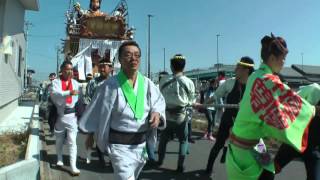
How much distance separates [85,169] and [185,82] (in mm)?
2359

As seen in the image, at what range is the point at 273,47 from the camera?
3465 millimetres

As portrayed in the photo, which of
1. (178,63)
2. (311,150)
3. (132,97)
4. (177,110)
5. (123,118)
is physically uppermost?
(178,63)

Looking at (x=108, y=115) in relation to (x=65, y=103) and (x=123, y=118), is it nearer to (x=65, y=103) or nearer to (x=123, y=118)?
(x=123, y=118)

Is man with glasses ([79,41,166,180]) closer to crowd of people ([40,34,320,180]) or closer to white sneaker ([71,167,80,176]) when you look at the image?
crowd of people ([40,34,320,180])

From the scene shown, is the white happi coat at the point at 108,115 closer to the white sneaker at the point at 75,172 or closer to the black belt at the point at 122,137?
the black belt at the point at 122,137

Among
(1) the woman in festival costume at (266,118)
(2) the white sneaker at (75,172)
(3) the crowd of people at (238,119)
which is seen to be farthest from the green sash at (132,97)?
(2) the white sneaker at (75,172)

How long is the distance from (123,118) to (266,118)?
143 centimetres

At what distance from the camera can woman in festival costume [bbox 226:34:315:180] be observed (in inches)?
127

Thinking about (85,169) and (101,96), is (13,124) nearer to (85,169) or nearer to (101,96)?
(85,169)

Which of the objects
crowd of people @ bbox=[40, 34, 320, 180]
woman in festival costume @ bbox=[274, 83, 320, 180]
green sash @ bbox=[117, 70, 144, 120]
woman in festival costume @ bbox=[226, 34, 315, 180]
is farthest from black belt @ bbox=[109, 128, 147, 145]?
woman in festival costume @ bbox=[274, 83, 320, 180]

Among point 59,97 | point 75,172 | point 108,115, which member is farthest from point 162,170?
point 108,115

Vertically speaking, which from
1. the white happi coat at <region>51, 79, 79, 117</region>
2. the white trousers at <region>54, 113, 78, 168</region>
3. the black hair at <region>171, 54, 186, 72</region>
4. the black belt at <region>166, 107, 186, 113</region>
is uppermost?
the black hair at <region>171, 54, 186, 72</region>

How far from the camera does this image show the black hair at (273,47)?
3456 mm

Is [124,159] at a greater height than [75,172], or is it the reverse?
[124,159]
